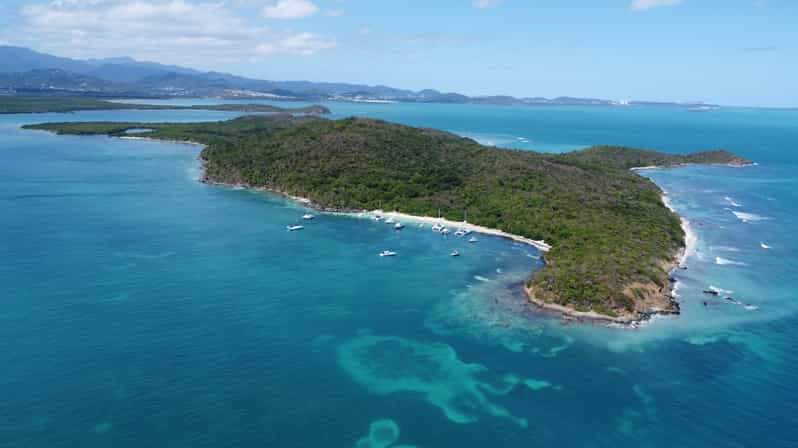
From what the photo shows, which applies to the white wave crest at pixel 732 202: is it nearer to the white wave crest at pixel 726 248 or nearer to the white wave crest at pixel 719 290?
the white wave crest at pixel 726 248

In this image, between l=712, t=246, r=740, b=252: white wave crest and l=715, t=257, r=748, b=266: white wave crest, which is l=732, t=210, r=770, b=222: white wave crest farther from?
l=715, t=257, r=748, b=266: white wave crest

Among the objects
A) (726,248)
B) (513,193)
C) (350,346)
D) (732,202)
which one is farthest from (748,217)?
(350,346)

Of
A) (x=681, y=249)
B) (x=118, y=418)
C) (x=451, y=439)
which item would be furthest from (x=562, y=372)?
(x=681, y=249)

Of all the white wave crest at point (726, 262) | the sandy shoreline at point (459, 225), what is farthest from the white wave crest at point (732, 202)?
the sandy shoreline at point (459, 225)

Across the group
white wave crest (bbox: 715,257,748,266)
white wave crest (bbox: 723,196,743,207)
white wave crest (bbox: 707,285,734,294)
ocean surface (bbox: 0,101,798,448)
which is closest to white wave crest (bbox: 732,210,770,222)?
white wave crest (bbox: 723,196,743,207)

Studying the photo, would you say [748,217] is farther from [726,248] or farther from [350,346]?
[350,346]
